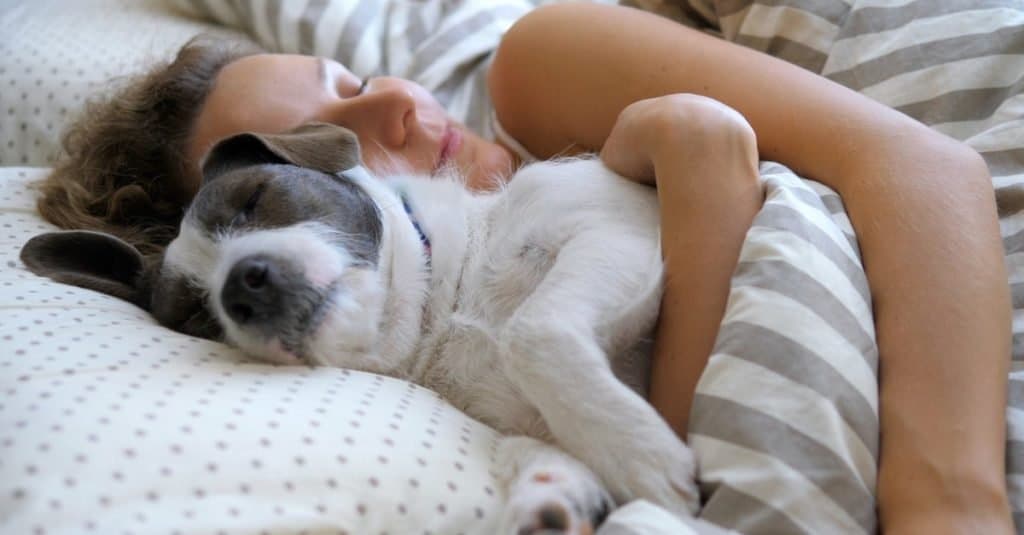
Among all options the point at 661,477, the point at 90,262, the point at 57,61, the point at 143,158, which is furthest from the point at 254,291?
the point at 57,61

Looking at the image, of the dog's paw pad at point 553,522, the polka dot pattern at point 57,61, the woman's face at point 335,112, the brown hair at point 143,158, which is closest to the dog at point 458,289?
the dog's paw pad at point 553,522

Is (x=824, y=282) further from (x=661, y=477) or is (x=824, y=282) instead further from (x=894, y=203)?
(x=661, y=477)

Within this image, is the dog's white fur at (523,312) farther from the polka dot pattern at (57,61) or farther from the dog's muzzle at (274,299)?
the polka dot pattern at (57,61)

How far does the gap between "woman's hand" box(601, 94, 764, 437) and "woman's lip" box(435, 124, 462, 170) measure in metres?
0.62

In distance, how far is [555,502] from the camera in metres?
1.00

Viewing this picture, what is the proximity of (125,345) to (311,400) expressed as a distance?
0.97 feet

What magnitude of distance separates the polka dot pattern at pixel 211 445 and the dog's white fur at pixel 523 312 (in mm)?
79

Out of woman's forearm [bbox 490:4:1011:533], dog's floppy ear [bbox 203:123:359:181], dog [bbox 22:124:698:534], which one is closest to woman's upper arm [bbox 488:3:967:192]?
woman's forearm [bbox 490:4:1011:533]

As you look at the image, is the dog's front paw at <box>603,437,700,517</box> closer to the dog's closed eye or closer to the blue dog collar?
the blue dog collar

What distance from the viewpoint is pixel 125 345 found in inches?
46.6

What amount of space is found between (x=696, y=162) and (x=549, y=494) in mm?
537

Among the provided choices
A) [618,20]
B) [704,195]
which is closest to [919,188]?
[704,195]

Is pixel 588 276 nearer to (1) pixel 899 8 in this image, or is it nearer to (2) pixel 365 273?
(2) pixel 365 273

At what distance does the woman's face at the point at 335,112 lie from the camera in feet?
5.82
